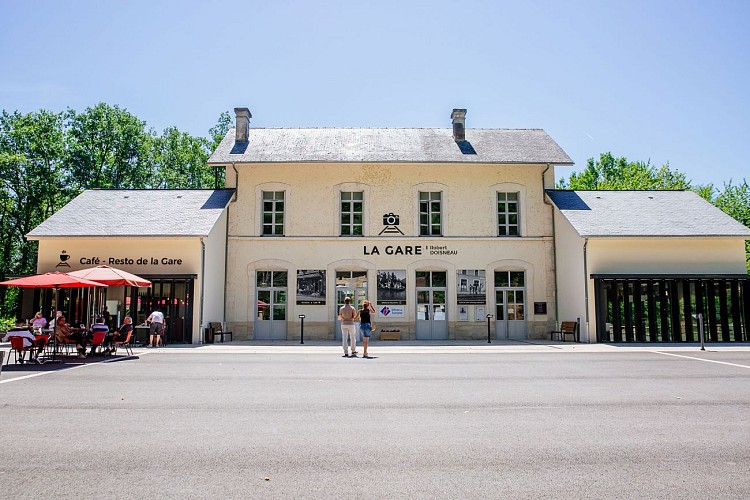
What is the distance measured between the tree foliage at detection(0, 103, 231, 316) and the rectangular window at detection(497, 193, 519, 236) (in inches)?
828

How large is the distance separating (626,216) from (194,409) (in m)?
19.4

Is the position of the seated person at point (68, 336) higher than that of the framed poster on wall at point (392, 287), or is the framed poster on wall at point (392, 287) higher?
the framed poster on wall at point (392, 287)

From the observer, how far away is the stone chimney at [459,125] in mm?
25984

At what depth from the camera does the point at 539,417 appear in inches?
293

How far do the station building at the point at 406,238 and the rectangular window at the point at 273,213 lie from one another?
0.05 m

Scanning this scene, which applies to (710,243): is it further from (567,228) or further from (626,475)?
(626,475)

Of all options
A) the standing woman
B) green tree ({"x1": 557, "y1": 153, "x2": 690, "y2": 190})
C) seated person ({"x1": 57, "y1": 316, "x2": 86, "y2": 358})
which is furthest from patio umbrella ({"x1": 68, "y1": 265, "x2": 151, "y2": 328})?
green tree ({"x1": 557, "y1": 153, "x2": 690, "y2": 190})

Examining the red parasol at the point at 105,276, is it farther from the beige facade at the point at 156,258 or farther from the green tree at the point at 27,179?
the green tree at the point at 27,179

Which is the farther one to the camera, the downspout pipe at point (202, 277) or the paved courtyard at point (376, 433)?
the downspout pipe at point (202, 277)

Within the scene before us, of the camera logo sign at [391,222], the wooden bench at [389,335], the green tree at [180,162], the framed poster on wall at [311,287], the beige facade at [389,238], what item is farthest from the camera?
the green tree at [180,162]

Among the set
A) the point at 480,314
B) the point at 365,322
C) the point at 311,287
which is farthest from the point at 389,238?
the point at 365,322

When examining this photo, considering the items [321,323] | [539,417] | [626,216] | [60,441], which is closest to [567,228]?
[626,216]

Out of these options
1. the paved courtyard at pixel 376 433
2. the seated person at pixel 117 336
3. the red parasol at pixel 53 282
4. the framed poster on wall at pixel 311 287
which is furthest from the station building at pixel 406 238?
the paved courtyard at pixel 376 433

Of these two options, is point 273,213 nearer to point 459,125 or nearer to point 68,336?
point 459,125
